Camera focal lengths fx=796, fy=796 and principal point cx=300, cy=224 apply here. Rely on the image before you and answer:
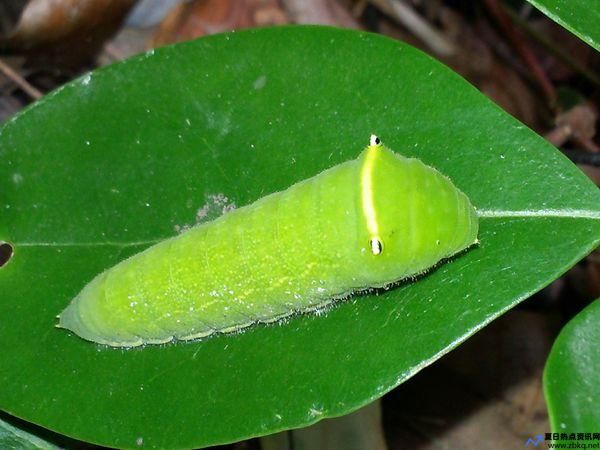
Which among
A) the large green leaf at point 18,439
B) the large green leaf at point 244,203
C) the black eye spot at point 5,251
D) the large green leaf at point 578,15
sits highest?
the large green leaf at point 578,15

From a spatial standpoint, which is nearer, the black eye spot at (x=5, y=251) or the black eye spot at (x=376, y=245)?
the black eye spot at (x=376, y=245)

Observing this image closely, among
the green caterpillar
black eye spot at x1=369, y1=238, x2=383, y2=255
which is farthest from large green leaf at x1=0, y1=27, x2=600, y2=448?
black eye spot at x1=369, y1=238, x2=383, y2=255

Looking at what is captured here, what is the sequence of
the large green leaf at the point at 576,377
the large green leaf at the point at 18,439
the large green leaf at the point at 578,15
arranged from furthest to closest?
the large green leaf at the point at 18,439
the large green leaf at the point at 578,15
the large green leaf at the point at 576,377

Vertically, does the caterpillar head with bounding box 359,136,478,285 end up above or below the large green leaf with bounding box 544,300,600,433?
above

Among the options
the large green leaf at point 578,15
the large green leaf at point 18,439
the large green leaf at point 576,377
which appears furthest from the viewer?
the large green leaf at point 18,439

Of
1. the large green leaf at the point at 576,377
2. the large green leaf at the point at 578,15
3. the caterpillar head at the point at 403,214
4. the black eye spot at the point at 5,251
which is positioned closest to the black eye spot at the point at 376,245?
the caterpillar head at the point at 403,214

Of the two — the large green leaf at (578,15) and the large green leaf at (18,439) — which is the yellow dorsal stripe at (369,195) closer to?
the large green leaf at (578,15)

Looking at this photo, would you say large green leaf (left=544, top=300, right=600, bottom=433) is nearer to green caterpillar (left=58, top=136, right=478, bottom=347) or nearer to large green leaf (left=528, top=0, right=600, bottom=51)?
green caterpillar (left=58, top=136, right=478, bottom=347)

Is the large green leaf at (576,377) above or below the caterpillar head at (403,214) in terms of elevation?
below
